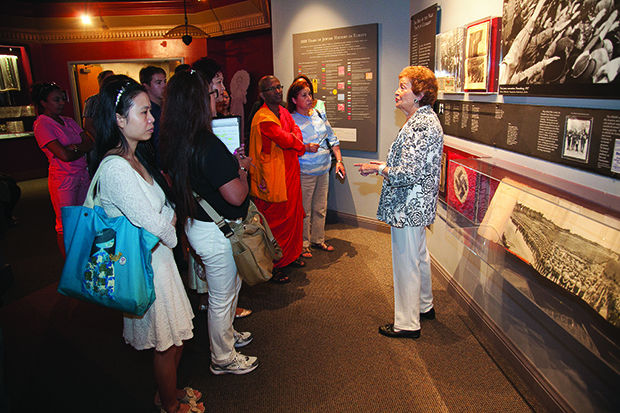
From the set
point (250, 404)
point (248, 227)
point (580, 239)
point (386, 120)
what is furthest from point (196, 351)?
point (386, 120)

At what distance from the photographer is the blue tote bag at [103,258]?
1.76 m

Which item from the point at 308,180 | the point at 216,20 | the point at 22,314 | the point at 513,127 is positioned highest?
the point at 216,20

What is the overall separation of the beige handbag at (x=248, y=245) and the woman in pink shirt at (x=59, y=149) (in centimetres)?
209

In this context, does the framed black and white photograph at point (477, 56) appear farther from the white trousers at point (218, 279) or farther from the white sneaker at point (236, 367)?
the white sneaker at point (236, 367)

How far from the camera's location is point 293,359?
111 inches

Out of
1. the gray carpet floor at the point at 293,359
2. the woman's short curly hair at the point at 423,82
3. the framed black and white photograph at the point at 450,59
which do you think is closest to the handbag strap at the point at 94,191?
the gray carpet floor at the point at 293,359

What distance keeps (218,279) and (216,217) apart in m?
0.37

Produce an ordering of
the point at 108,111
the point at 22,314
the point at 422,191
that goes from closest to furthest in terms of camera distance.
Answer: the point at 108,111 → the point at 422,191 → the point at 22,314

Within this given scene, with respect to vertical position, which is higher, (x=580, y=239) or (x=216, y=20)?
(x=216, y=20)

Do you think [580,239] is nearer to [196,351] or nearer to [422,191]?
[422,191]

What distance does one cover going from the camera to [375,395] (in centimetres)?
245

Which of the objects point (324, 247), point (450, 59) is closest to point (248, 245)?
point (450, 59)

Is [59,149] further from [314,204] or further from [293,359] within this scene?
[293,359]

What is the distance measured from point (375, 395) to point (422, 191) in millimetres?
1272
